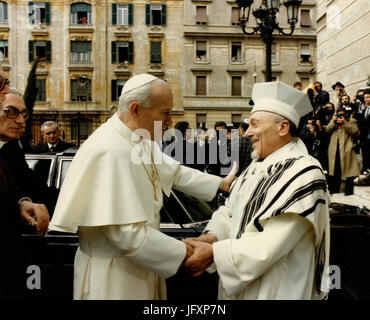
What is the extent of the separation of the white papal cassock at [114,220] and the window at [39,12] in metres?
37.3

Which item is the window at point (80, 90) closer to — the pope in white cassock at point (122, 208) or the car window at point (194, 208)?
the car window at point (194, 208)

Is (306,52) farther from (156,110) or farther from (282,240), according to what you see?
(282,240)

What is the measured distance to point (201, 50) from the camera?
36.2 meters

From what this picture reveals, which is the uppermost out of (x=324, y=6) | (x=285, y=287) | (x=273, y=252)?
(x=324, y=6)

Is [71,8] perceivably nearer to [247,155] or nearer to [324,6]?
[324,6]

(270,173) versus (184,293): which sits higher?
(270,173)

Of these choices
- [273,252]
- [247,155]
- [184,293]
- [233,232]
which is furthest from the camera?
[247,155]

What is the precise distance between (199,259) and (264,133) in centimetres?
81

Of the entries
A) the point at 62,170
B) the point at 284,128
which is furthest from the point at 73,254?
the point at 284,128

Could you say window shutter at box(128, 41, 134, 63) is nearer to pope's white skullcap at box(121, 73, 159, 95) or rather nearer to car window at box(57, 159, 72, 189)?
car window at box(57, 159, 72, 189)

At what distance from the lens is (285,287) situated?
A: 2197 millimetres

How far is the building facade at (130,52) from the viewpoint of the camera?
35719 millimetres
